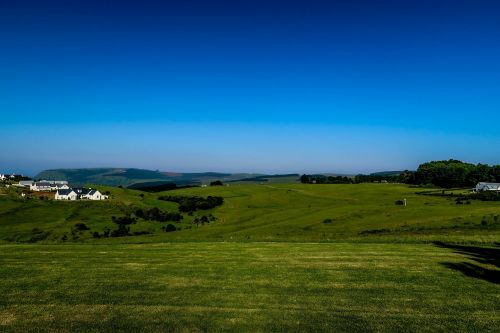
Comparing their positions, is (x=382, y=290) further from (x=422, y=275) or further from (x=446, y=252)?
(x=446, y=252)

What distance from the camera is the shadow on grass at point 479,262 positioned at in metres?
19.6

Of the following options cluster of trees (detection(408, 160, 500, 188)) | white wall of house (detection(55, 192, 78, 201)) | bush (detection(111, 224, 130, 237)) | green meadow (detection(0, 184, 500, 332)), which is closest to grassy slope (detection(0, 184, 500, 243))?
bush (detection(111, 224, 130, 237))

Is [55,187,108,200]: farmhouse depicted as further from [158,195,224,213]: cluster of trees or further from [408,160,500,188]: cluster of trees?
[408,160,500,188]: cluster of trees

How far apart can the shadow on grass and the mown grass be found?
0.40m

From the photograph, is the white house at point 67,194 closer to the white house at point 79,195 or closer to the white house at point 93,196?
the white house at point 79,195

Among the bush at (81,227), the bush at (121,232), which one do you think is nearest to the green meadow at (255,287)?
the bush at (121,232)

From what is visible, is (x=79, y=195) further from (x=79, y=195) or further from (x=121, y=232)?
(x=121, y=232)

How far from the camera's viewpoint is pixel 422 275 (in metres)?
19.5

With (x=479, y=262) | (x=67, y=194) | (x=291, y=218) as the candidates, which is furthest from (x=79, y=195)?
(x=479, y=262)

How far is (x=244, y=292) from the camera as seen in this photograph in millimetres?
16828

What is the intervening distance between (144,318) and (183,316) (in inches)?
48.9

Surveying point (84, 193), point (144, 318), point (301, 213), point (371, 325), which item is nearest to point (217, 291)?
point (144, 318)

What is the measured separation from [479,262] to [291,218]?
5604cm

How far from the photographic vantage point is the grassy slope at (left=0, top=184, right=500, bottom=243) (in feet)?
134
